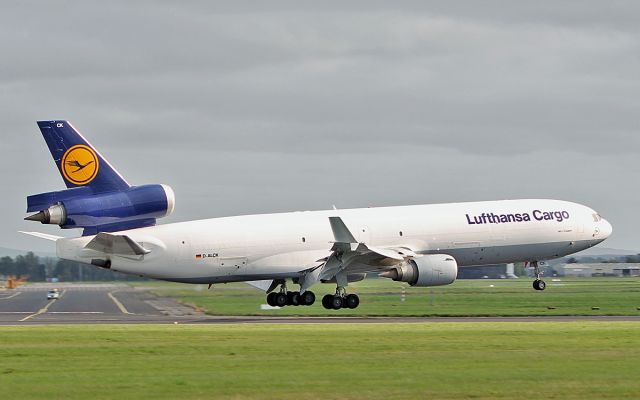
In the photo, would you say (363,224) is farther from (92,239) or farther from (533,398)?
(533,398)

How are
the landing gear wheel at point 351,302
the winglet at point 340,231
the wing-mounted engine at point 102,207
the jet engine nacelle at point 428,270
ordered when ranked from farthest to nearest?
the landing gear wheel at point 351,302 < the jet engine nacelle at point 428,270 < the winglet at point 340,231 < the wing-mounted engine at point 102,207

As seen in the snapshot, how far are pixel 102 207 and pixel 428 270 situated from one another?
17.3 m

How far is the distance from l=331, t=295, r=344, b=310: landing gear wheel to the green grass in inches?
533

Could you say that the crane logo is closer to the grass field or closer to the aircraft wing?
the aircraft wing

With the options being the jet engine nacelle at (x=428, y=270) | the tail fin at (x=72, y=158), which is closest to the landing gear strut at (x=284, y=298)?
the jet engine nacelle at (x=428, y=270)

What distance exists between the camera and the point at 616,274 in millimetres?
132125

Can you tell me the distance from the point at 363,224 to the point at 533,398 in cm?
3550

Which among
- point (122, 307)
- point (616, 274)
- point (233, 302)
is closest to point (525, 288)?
point (233, 302)

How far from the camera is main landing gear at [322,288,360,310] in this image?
60094 millimetres

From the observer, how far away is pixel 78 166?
175ft

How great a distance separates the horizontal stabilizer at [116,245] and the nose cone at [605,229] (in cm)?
2835

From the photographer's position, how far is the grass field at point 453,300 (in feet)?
210

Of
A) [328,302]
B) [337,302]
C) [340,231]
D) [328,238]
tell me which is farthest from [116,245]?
[337,302]

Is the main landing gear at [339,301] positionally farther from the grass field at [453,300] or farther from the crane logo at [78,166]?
the crane logo at [78,166]
